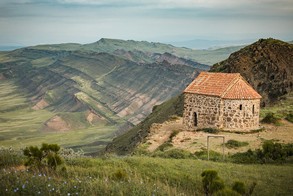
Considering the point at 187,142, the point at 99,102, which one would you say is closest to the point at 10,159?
the point at 187,142

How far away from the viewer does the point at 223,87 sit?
113ft

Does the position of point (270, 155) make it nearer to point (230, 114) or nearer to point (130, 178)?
point (230, 114)

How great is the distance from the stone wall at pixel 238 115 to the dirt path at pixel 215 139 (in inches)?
47.1

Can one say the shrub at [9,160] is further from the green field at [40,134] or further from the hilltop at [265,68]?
the green field at [40,134]

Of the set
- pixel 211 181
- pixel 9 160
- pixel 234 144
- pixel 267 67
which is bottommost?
pixel 234 144

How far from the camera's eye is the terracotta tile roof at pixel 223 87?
111ft

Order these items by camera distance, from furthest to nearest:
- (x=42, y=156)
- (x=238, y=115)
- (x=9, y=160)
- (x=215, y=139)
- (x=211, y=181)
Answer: (x=238, y=115) < (x=215, y=139) < (x=9, y=160) < (x=42, y=156) < (x=211, y=181)

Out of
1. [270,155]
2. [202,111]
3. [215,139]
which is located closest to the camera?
[270,155]

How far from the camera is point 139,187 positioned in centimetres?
1009

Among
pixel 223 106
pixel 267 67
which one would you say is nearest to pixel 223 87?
pixel 223 106

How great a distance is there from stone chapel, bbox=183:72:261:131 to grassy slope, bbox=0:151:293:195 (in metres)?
13.4

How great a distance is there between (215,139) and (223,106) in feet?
13.3

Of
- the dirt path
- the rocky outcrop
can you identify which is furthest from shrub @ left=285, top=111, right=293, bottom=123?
the rocky outcrop

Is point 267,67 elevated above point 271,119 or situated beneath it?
elevated above
